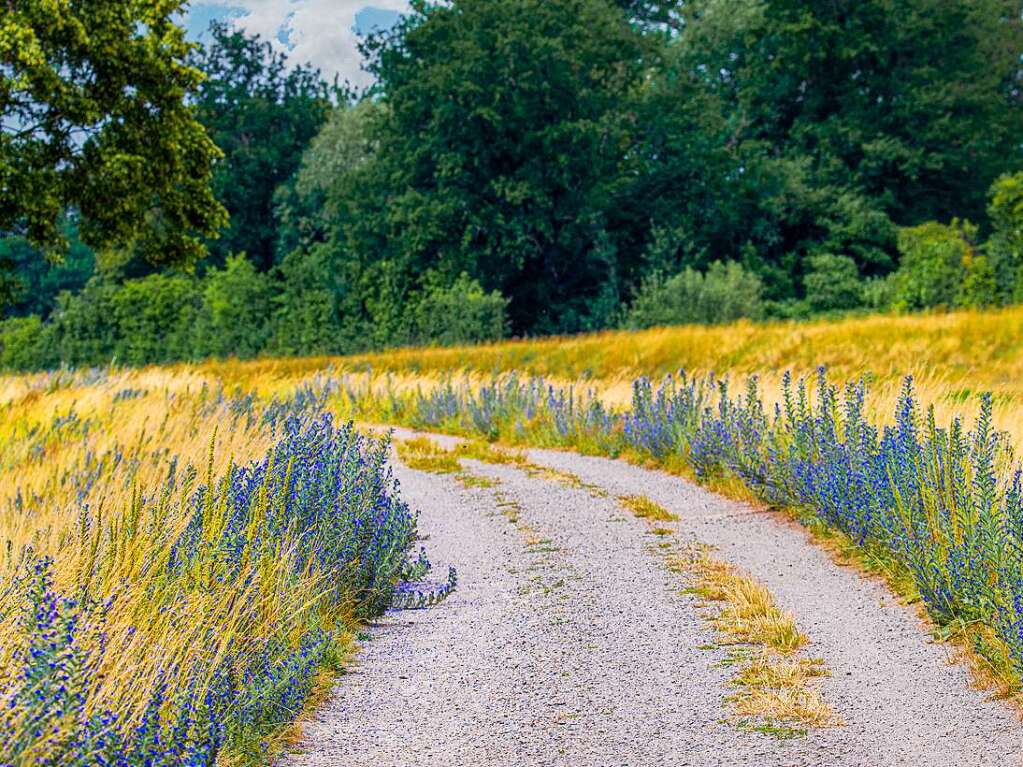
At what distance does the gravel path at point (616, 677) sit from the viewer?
418 centimetres

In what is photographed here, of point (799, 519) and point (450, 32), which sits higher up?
point (450, 32)

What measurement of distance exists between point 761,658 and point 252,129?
56680mm

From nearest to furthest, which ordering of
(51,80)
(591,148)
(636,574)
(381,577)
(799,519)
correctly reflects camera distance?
(381,577), (636,574), (799,519), (51,80), (591,148)

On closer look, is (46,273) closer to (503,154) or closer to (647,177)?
(503,154)

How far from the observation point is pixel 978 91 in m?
46.1

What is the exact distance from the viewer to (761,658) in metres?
5.19

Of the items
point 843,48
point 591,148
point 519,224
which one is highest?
point 843,48

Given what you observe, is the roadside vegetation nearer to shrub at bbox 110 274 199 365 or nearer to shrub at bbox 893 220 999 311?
shrub at bbox 893 220 999 311

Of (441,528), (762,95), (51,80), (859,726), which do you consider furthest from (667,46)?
(859,726)

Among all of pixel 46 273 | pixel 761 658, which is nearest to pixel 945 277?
pixel 761 658

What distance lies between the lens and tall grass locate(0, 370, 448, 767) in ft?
10.9

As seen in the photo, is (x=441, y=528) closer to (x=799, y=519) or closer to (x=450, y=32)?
(x=799, y=519)

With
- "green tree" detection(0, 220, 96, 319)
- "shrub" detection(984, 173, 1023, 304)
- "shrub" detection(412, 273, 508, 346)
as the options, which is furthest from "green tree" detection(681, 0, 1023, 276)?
"green tree" detection(0, 220, 96, 319)

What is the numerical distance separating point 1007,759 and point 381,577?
3.56 m
